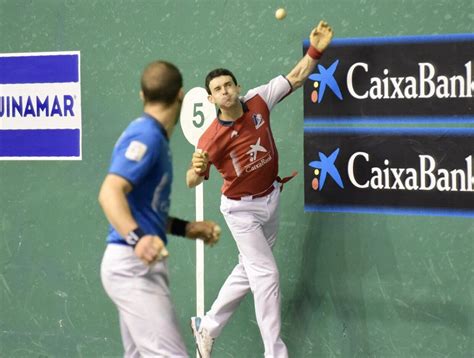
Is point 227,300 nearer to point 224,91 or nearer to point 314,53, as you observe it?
point 224,91

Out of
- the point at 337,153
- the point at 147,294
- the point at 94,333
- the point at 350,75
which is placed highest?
the point at 350,75

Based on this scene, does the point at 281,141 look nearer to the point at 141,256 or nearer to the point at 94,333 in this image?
the point at 94,333

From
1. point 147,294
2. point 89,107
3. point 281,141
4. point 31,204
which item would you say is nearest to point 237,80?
point 281,141

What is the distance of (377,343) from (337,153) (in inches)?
42.8

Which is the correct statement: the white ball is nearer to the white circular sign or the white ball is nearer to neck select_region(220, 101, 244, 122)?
neck select_region(220, 101, 244, 122)

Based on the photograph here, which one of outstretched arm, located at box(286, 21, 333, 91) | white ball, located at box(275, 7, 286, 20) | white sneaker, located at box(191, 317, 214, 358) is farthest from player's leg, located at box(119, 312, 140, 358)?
white ball, located at box(275, 7, 286, 20)

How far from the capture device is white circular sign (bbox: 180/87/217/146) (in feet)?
21.1

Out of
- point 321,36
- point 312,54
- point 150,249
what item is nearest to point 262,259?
point 312,54

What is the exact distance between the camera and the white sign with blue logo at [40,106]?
22.4ft

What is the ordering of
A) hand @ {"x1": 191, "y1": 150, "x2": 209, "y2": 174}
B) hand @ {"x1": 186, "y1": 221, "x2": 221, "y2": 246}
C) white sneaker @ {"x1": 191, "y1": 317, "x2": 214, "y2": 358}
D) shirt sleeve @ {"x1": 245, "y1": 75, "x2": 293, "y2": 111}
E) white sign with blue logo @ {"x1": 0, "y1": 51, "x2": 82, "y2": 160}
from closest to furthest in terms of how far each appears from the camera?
hand @ {"x1": 186, "y1": 221, "x2": 221, "y2": 246} < hand @ {"x1": 191, "y1": 150, "x2": 209, "y2": 174} < shirt sleeve @ {"x1": 245, "y1": 75, "x2": 293, "y2": 111} < white sneaker @ {"x1": 191, "y1": 317, "x2": 214, "y2": 358} < white sign with blue logo @ {"x1": 0, "y1": 51, "x2": 82, "y2": 160}

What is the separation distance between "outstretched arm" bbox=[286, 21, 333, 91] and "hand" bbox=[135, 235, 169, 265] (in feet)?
6.60

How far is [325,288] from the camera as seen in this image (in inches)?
244

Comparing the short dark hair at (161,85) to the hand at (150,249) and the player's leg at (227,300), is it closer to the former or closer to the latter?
the hand at (150,249)

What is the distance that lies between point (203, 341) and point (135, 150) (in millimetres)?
2259
